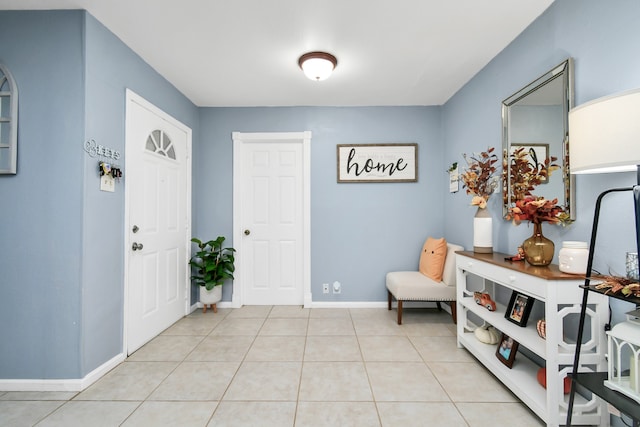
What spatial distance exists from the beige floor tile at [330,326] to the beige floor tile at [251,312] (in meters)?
0.59

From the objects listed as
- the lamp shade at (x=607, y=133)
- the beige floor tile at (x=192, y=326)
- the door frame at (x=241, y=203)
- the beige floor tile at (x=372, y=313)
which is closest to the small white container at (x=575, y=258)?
the lamp shade at (x=607, y=133)

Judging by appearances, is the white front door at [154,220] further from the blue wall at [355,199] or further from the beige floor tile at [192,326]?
the blue wall at [355,199]

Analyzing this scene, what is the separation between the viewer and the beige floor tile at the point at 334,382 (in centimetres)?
183

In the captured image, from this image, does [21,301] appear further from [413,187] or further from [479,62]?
[479,62]

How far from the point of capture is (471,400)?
1787mm

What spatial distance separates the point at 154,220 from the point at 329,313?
207 centimetres

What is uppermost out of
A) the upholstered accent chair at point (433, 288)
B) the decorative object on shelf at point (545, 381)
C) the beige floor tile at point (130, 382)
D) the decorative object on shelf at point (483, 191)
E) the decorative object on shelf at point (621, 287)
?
the decorative object on shelf at point (483, 191)

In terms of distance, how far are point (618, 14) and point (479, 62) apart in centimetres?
122

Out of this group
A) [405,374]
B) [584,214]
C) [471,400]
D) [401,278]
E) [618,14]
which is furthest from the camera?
[401,278]

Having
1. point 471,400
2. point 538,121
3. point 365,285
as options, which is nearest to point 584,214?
point 538,121

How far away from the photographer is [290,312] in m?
3.42

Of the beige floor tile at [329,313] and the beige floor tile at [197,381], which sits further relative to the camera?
the beige floor tile at [329,313]

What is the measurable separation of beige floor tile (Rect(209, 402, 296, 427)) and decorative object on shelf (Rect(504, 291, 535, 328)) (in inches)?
58.7

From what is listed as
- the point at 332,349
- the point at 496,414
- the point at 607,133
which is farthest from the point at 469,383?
the point at 607,133
